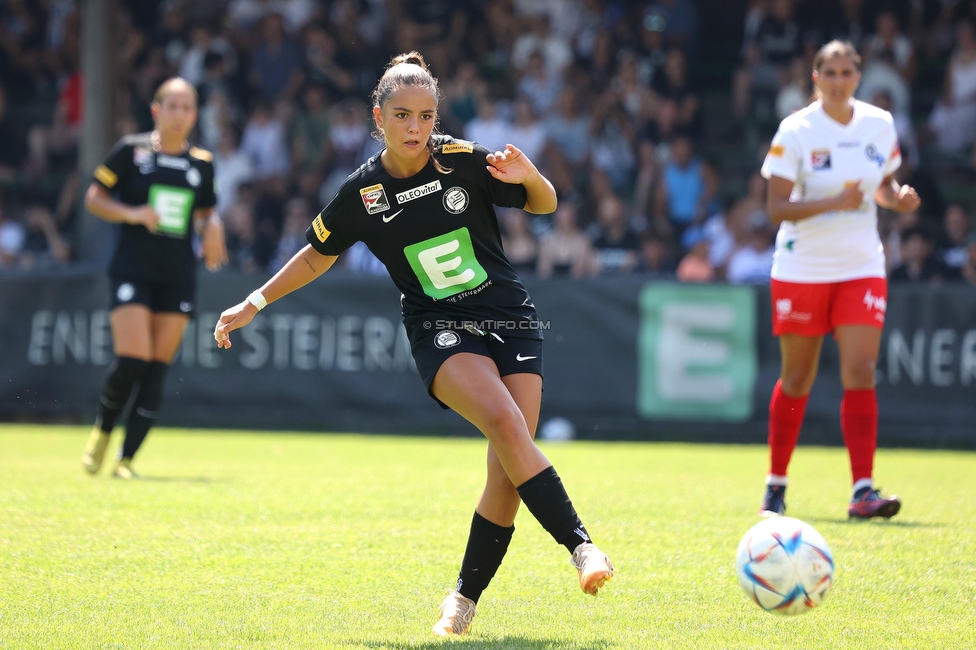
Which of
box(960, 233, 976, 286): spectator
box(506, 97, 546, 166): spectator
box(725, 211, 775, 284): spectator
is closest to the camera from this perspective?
box(960, 233, 976, 286): spectator

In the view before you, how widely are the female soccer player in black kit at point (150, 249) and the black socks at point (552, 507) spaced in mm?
4731

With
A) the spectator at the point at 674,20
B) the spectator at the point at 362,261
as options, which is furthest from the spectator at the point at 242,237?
the spectator at the point at 674,20

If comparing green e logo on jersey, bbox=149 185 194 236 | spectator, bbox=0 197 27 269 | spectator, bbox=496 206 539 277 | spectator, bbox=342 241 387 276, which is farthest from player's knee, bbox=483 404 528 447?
spectator, bbox=0 197 27 269

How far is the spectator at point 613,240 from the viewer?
13.6m

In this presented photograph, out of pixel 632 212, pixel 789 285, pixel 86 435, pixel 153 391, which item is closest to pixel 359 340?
pixel 86 435

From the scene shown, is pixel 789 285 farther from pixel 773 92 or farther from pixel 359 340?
pixel 773 92

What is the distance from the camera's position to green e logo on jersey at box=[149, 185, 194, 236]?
8.34 m

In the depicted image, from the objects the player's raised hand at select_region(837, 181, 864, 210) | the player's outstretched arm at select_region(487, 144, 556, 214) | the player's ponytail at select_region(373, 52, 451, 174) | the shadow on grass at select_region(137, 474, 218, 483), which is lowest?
the shadow on grass at select_region(137, 474, 218, 483)

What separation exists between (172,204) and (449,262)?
4570mm

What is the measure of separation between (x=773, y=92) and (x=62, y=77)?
10791mm

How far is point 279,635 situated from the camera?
386 centimetres

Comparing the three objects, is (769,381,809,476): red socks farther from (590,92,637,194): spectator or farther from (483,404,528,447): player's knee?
(590,92,637,194): spectator

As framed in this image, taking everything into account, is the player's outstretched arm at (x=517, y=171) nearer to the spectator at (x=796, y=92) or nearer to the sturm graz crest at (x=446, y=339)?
the sturm graz crest at (x=446, y=339)

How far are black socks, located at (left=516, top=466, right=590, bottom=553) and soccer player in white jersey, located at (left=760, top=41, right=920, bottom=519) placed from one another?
8.58 ft
